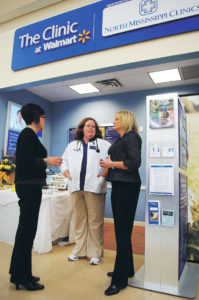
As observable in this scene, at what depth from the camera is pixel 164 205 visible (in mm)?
2139

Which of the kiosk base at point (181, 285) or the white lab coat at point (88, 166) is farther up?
the white lab coat at point (88, 166)

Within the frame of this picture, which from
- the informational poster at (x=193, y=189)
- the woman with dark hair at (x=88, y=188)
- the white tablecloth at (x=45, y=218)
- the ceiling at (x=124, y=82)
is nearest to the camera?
the woman with dark hair at (x=88, y=188)

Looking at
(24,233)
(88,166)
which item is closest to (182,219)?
(88,166)

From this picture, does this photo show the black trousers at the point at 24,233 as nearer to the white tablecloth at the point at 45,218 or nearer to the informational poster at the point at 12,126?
the white tablecloth at the point at 45,218

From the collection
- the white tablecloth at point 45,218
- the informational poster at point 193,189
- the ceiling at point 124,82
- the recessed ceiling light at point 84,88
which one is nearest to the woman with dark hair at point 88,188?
the white tablecloth at point 45,218

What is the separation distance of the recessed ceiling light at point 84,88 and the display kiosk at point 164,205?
8.52 ft

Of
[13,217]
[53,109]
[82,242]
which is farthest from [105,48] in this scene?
[53,109]

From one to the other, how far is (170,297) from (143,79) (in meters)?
3.40

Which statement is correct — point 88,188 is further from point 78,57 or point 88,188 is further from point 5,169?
point 5,169

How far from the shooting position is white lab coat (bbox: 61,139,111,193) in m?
2.69

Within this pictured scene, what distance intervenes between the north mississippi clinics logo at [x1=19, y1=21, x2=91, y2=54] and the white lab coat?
4.62 feet

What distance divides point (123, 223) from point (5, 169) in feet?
8.33

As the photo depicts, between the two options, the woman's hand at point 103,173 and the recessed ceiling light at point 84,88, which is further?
the recessed ceiling light at point 84,88

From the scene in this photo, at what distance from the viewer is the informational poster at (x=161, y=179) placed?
212cm
